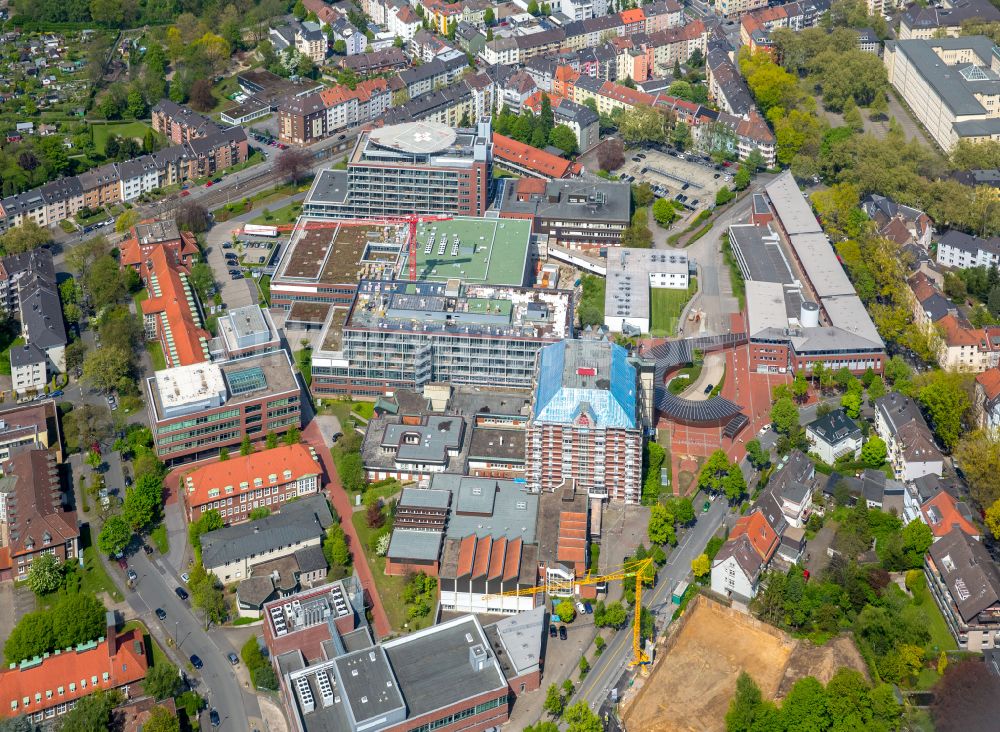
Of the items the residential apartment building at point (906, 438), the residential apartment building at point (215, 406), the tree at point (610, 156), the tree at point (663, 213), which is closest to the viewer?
the residential apartment building at point (906, 438)

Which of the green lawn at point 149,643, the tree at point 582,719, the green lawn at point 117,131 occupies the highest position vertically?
the tree at point 582,719

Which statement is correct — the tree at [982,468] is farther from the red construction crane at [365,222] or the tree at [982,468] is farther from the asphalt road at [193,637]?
the red construction crane at [365,222]

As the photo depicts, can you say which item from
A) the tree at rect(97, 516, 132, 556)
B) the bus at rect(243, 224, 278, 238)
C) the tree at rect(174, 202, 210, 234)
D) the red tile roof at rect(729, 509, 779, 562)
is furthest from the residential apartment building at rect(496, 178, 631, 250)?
the tree at rect(97, 516, 132, 556)

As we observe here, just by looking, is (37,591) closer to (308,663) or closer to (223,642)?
(223,642)

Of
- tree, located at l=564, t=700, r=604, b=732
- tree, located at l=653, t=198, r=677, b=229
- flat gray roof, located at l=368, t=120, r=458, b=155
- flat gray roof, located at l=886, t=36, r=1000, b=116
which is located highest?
flat gray roof, located at l=886, t=36, r=1000, b=116

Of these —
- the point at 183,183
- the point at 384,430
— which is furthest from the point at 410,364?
the point at 183,183

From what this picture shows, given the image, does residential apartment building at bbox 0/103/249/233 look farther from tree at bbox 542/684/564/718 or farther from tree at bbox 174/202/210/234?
tree at bbox 542/684/564/718

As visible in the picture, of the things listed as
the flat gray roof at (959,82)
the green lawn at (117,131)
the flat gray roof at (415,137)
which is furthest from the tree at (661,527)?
the green lawn at (117,131)
